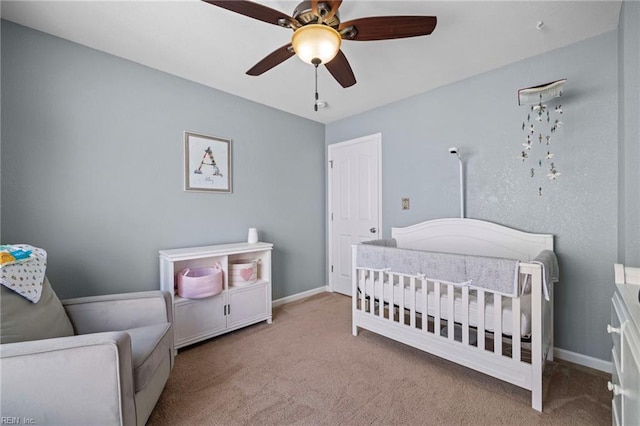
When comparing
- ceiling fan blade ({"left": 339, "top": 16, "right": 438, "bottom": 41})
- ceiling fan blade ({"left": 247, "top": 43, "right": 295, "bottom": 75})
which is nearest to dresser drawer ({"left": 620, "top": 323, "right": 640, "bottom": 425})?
ceiling fan blade ({"left": 339, "top": 16, "right": 438, "bottom": 41})

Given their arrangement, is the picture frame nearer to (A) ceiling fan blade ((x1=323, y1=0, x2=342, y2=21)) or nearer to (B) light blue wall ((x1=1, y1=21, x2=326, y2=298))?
(B) light blue wall ((x1=1, y1=21, x2=326, y2=298))

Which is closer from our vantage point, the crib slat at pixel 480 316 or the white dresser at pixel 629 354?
the white dresser at pixel 629 354

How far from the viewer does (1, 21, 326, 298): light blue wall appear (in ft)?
6.07

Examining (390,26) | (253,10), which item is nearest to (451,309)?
(390,26)

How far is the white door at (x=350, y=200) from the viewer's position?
3.32m

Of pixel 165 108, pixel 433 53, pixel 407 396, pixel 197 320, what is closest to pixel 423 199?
pixel 433 53

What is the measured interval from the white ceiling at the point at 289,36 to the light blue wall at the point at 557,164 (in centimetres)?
18

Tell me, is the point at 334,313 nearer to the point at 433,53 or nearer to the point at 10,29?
the point at 433,53

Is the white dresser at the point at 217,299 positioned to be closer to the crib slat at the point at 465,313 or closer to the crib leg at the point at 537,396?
the crib slat at the point at 465,313

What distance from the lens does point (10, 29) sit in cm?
181

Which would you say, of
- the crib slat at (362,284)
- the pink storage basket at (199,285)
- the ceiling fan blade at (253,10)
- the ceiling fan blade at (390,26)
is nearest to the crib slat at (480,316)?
the crib slat at (362,284)

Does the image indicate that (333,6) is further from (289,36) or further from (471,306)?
(471,306)

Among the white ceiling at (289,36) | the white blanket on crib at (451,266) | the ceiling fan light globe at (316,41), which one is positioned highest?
the white ceiling at (289,36)

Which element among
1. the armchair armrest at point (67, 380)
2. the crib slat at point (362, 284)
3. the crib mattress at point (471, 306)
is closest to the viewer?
the armchair armrest at point (67, 380)
